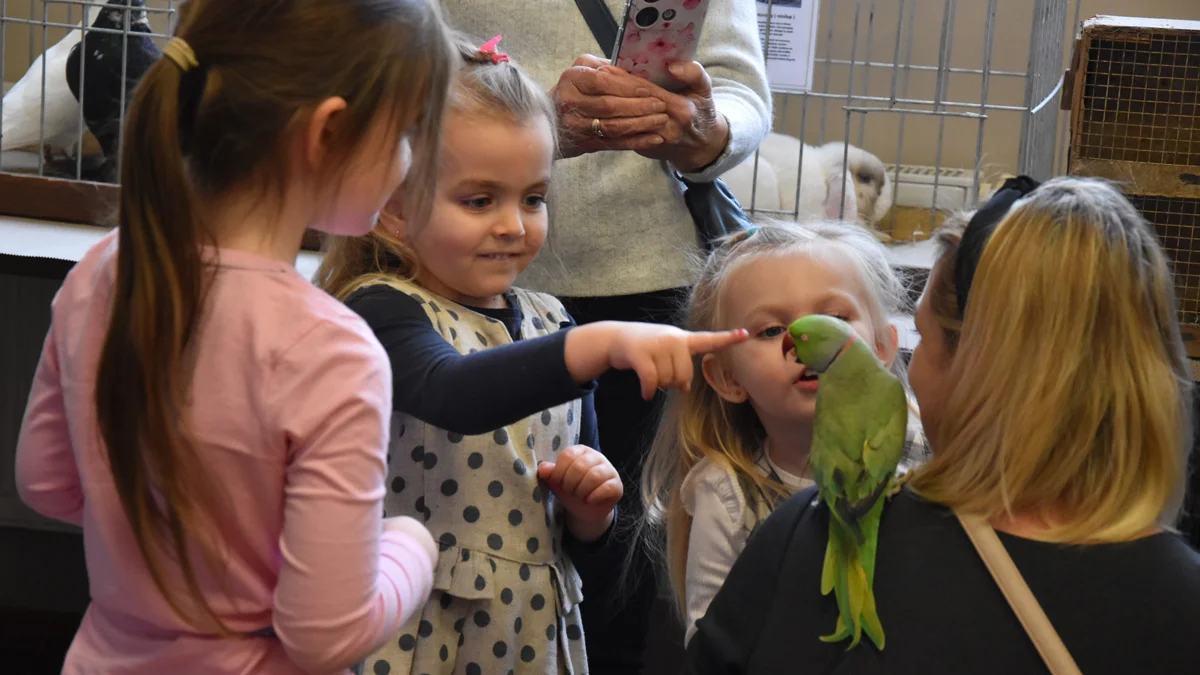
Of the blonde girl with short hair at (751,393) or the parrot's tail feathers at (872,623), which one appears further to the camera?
the blonde girl with short hair at (751,393)

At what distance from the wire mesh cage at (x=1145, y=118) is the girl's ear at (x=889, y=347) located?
69cm

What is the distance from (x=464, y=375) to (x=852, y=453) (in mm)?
294

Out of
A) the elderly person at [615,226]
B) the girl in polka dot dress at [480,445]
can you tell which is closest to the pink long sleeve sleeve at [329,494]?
the girl in polka dot dress at [480,445]

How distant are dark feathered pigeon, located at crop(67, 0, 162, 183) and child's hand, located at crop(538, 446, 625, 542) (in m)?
1.44

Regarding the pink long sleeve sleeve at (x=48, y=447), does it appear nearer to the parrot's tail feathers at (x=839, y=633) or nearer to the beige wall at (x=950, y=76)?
the parrot's tail feathers at (x=839, y=633)

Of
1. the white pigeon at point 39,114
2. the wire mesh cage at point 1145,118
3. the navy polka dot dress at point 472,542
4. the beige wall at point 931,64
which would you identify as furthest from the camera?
the beige wall at point 931,64

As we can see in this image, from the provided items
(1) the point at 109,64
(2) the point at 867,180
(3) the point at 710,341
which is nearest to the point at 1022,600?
(3) the point at 710,341

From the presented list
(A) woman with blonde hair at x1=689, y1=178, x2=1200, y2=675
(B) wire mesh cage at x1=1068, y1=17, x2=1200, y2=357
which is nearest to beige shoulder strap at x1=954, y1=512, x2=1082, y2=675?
(A) woman with blonde hair at x1=689, y1=178, x2=1200, y2=675

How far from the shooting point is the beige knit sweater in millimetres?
1423

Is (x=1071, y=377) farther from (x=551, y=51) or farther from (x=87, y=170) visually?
(x=87, y=170)

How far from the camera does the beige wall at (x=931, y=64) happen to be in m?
3.16

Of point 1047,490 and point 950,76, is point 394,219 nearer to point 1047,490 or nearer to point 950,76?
point 1047,490

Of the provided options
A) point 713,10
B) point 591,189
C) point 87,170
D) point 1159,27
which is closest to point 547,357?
point 591,189

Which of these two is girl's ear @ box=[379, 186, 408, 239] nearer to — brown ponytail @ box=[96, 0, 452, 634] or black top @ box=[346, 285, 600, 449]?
black top @ box=[346, 285, 600, 449]
